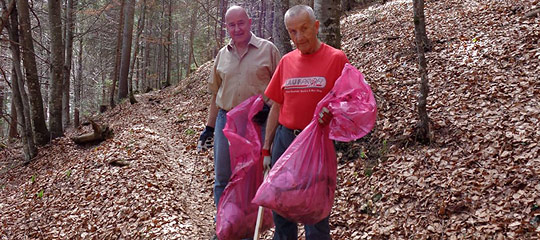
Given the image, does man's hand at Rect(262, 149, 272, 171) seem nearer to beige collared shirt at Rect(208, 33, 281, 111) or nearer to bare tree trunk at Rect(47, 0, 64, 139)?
beige collared shirt at Rect(208, 33, 281, 111)

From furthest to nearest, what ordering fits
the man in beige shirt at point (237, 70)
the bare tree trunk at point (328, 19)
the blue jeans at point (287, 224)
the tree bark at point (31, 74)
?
1. the tree bark at point (31, 74)
2. the bare tree trunk at point (328, 19)
3. the man in beige shirt at point (237, 70)
4. the blue jeans at point (287, 224)

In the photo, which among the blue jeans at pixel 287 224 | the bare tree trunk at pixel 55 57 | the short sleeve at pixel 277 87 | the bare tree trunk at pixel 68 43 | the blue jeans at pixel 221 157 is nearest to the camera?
the blue jeans at pixel 287 224

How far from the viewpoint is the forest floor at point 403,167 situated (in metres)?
3.59

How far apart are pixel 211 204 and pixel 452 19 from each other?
6957 mm

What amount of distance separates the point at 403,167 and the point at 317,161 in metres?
2.40

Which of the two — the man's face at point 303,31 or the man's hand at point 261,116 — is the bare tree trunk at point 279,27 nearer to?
the man's hand at point 261,116

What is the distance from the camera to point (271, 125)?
3.05 m

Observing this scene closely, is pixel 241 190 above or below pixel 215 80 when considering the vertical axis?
below

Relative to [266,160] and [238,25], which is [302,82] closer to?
[266,160]

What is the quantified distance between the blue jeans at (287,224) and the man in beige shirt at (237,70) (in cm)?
52

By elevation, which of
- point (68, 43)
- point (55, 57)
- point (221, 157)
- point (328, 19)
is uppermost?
point (68, 43)

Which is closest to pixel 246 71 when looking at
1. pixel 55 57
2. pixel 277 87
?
pixel 277 87

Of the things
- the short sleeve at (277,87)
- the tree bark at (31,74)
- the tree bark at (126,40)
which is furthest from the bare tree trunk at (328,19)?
the tree bark at (126,40)

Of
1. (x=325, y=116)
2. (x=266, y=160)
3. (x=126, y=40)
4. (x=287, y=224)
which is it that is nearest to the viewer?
(x=325, y=116)
